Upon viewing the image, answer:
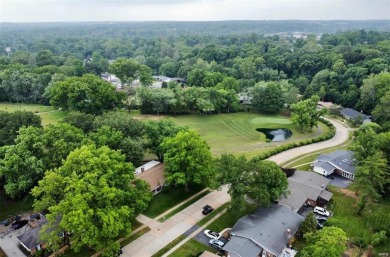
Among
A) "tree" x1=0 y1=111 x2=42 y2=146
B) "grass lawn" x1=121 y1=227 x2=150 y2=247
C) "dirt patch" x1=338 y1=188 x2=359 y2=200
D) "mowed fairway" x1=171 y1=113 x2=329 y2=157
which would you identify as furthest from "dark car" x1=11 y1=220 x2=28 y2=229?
"dirt patch" x1=338 y1=188 x2=359 y2=200

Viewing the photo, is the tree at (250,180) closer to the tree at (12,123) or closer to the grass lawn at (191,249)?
the grass lawn at (191,249)

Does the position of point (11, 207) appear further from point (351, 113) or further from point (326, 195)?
point (351, 113)

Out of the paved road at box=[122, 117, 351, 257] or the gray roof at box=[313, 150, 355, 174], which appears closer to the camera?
the paved road at box=[122, 117, 351, 257]

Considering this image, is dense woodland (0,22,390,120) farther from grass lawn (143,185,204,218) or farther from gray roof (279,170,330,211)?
grass lawn (143,185,204,218)

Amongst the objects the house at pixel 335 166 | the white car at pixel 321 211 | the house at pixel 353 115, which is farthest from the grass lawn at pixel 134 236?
the house at pixel 353 115

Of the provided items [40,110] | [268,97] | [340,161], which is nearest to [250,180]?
[340,161]

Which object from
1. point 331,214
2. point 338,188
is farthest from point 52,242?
point 338,188

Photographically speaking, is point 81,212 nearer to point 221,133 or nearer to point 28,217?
point 28,217
